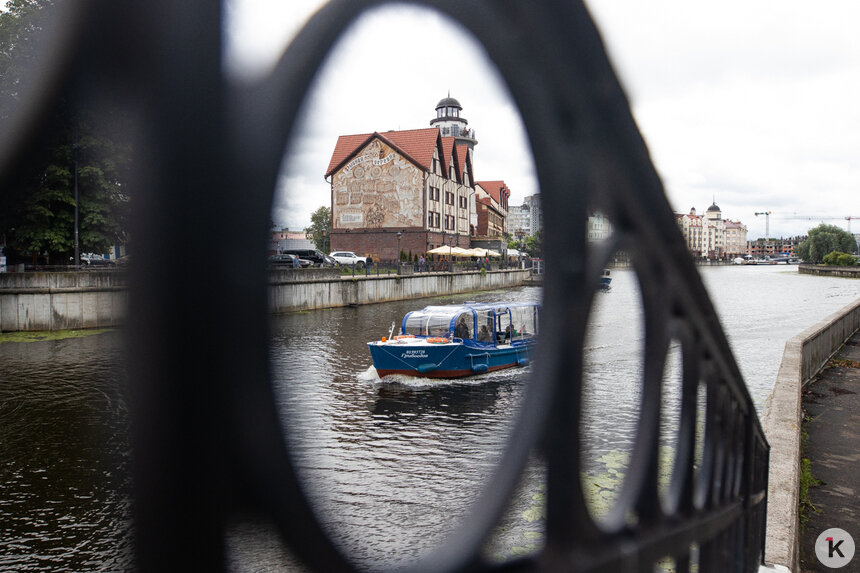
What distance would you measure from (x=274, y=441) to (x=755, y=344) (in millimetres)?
27983

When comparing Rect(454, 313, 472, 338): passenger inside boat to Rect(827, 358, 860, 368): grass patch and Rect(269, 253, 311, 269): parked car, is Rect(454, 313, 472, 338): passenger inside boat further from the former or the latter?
Rect(269, 253, 311, 269): parked car

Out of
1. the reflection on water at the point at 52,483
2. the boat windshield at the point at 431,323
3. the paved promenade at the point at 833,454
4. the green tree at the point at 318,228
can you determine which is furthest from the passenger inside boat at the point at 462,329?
the green tree at the point at 318,228

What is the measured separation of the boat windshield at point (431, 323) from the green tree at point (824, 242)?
447ft

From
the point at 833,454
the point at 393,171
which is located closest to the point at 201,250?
the point at 393,171

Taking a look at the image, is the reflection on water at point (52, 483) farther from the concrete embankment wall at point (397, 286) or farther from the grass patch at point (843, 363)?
the grass patch at point (843, 363)

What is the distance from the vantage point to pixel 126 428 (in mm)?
599

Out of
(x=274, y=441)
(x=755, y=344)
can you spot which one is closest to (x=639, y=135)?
(x=274, y=441)

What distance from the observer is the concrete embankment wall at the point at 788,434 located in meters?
4.85

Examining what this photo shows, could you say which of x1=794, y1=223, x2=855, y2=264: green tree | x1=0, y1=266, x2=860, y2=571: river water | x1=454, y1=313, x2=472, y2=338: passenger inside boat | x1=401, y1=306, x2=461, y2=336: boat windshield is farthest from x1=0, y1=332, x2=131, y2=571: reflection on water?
x1=794, y1=223, x2=855, y2=264: green tree

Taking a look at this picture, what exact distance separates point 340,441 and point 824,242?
149112 mm

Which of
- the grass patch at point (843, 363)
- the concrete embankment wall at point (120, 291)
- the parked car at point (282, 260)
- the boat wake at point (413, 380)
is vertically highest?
the parked car at point (282, 260)

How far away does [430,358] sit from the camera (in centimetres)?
1789

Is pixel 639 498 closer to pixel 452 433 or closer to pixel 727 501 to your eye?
pixel 727 501

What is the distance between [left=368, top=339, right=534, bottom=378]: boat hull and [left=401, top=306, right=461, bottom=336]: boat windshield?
2.80ft
